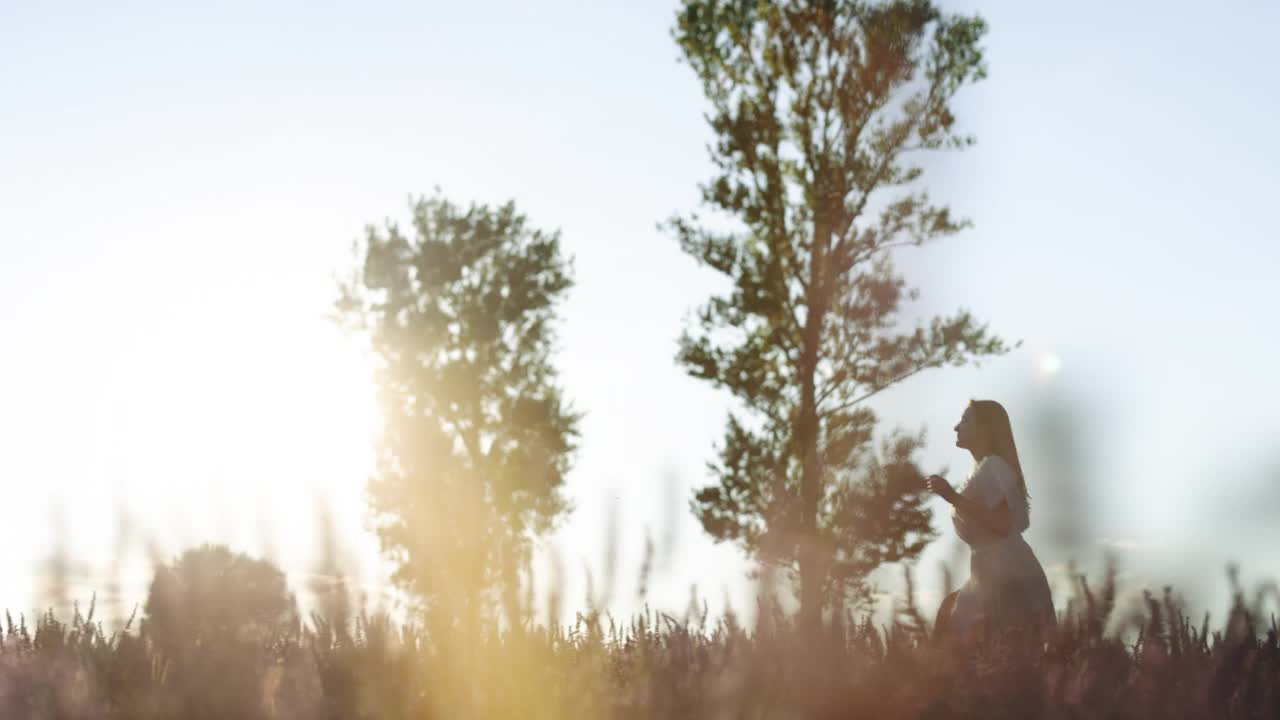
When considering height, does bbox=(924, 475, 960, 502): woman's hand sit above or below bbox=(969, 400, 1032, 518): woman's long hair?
below

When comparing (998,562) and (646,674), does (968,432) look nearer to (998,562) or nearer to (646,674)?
(998,562)

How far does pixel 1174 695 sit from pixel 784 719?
1.17 m

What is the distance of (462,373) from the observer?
32031 millimetres

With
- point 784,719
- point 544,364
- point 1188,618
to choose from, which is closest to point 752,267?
point 544,364

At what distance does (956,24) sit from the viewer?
2241 centimetres

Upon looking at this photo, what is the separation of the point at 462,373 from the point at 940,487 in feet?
85.1

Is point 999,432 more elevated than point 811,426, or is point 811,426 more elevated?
point 811,426

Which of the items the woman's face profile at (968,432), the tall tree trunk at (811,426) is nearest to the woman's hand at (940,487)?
the woman's face profile at (968,432)

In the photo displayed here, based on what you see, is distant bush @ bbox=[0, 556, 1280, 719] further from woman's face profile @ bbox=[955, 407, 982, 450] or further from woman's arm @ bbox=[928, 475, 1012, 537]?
woman's face profile @ bbox=[955, 407, 982, 450]

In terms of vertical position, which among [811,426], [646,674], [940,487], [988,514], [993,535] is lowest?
[646,674]

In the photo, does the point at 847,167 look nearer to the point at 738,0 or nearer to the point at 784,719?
the point at 738,0

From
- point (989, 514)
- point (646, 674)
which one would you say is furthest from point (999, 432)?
point (646, 674)

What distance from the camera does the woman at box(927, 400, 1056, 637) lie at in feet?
23.8

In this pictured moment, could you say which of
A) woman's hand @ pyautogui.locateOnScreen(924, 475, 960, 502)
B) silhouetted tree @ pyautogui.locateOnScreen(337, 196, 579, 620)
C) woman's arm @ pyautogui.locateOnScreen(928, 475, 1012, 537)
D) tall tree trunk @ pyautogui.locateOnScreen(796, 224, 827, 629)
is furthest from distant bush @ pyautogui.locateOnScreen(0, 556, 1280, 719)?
silhouetted tree @ pyautogui.locateOnScreen(337, 196, 579, 620)
